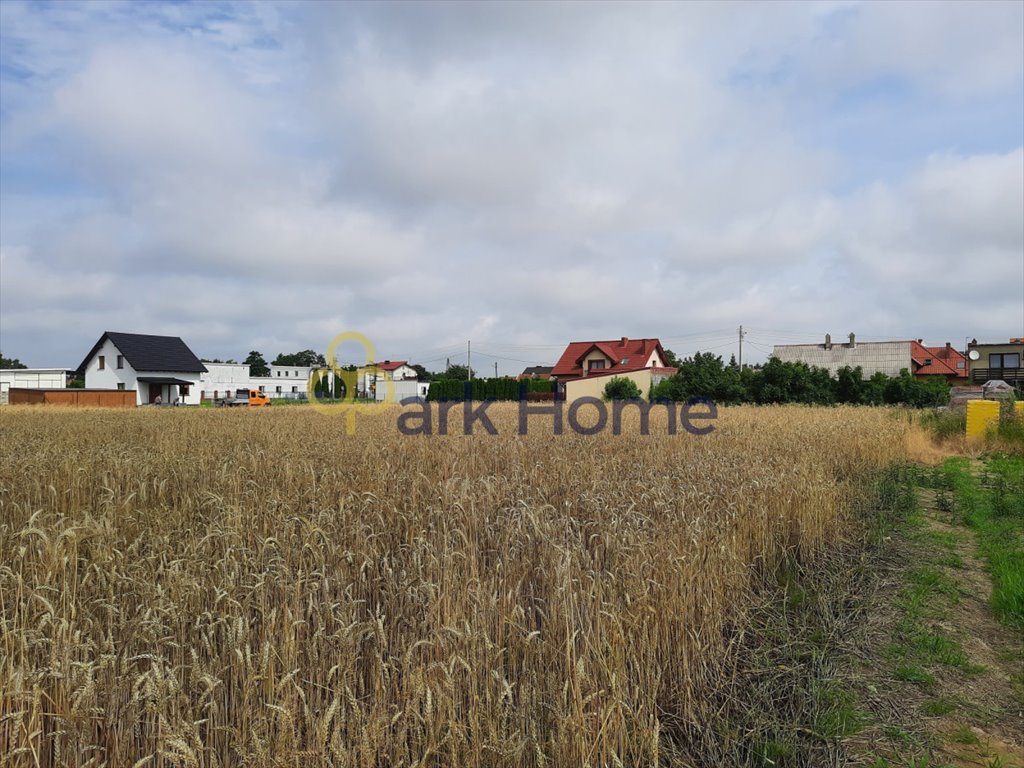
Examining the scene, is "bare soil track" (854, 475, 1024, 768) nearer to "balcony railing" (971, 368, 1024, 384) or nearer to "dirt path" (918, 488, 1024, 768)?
"dirt path" (918, 488, 1024, 768)

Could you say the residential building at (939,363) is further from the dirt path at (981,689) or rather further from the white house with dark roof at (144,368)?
the white house with dark roof at (144,368)

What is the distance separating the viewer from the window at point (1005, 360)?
57.3m

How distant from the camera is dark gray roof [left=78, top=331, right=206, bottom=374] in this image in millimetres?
51344

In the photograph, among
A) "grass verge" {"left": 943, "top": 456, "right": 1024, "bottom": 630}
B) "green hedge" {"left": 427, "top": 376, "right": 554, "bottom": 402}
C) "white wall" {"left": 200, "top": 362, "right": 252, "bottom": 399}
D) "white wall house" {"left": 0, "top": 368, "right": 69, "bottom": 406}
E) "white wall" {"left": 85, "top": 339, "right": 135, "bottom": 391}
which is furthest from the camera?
"white wall" {"left": 200, "top": 362, "right": 252, "bottom": 399}

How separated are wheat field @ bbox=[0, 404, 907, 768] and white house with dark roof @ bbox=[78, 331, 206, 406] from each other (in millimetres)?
50823

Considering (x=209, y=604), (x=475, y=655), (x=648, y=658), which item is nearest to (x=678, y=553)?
(x=648, y=658)

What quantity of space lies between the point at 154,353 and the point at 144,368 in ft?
10.2

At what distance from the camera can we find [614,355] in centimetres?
5497

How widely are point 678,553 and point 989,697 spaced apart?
185cm

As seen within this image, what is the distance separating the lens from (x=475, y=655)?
9.04 feet

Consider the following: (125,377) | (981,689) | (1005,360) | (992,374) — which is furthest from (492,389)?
(1005,360)

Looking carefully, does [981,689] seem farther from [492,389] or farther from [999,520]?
[492,389]

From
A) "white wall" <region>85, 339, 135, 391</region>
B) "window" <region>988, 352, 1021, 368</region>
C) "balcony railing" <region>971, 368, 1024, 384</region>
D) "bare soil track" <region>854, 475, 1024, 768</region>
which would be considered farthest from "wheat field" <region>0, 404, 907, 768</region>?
"window" <region>988, 352, 1021, 368</region>

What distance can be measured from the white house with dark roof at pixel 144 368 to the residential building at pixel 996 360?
70120mm
